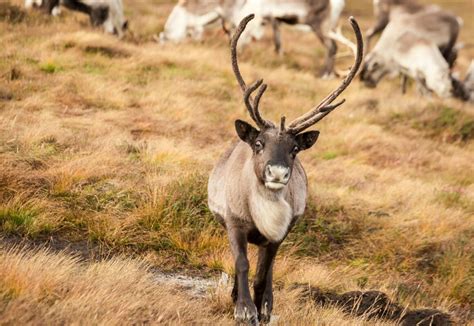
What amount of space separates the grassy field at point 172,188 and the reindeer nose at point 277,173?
0.93 meters

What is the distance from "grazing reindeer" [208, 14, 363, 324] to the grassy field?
264mm

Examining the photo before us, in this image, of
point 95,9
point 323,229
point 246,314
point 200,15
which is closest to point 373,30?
point 200,15

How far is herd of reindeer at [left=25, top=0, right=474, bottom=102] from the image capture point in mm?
13359

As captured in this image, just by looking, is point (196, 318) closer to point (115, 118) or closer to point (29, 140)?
point (29, 140)

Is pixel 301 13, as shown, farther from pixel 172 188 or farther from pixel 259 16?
pixel 172 188

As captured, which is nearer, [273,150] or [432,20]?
[273,150]

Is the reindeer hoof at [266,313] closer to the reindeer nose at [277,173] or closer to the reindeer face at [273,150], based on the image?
the reindeer face at [273,150]

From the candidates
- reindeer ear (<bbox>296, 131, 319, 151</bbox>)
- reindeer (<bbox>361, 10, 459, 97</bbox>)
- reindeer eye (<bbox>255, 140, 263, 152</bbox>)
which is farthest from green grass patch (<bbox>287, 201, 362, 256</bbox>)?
reindeer (<bbox>361, 10, 459, 97</bbox>)

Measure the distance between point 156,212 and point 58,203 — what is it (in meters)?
0.85

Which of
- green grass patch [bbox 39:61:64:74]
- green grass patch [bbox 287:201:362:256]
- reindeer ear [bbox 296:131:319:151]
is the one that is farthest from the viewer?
green grass patch [bbox 39:61:64:74]

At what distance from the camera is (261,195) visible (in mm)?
4113

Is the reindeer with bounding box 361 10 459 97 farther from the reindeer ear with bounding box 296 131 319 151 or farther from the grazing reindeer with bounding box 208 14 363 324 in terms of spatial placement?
the reindeer ear with bounding box 296 131 319 151

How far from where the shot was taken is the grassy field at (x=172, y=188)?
424cm

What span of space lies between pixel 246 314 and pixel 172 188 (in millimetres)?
2475
